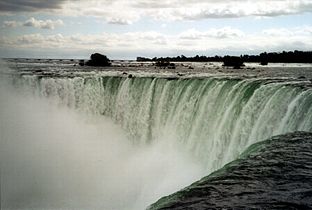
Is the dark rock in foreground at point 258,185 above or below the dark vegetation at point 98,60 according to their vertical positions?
above

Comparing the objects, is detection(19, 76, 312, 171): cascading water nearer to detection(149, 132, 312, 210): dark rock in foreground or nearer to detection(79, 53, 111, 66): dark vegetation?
detection(149, 132, 312, 210): dark rock in foreground

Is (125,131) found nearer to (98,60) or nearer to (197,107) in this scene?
(197,107)

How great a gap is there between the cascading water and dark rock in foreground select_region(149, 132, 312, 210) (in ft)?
10.3

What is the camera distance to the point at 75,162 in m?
22.0

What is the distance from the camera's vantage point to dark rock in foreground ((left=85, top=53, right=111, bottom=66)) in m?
68.1

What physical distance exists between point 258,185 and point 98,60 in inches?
2477

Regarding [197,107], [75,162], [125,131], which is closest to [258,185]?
[197,107]

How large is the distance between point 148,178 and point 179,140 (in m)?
2.22

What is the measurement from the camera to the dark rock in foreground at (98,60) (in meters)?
68.1

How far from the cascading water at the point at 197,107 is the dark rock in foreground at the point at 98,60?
133ft

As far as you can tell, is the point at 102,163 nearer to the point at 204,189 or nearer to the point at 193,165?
the point at 193,165

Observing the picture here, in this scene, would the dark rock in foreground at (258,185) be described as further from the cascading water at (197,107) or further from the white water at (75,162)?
the white water at (75,162)

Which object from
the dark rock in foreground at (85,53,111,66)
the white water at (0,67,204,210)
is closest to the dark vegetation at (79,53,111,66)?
the dark rock in foreground at (85,53,111,66)

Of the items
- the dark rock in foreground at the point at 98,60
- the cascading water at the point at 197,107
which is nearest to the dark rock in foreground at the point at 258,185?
the cascading water at the point at 197,107
